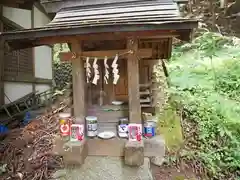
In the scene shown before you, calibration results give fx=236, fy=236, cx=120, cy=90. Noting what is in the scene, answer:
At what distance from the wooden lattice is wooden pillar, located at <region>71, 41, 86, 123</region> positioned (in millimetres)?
4184

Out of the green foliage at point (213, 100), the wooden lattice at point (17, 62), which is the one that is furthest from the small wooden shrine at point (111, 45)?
the wooden lattice at point (17, 62)

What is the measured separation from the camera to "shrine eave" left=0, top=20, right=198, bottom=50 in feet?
8.28

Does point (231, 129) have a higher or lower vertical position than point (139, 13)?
A: lower

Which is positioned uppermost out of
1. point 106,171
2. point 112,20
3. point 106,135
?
point 112,20

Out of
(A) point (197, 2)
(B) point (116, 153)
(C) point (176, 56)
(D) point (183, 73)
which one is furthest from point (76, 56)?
(A) point (197, 2)

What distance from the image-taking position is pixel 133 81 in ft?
9.89

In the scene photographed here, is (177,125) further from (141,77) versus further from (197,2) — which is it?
(197,2)

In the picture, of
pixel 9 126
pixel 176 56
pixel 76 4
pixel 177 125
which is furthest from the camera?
pixel 176 56

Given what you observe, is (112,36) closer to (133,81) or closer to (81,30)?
(81,30)

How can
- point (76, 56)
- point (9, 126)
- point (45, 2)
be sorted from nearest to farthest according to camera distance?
1. point (76, 56)
2. point (45, 2)
3. point (9, 126)

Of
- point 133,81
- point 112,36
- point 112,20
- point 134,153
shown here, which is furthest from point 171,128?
point 112,20

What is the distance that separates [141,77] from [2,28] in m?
4.79

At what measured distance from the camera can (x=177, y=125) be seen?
4.97 metres

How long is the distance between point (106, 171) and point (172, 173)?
1458mm
